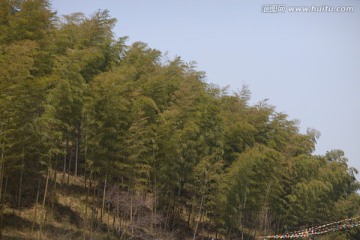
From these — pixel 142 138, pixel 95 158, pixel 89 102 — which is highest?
pixel 89 102

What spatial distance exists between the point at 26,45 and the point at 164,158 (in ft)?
21.1

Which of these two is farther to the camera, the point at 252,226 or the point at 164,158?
the point at 252,226

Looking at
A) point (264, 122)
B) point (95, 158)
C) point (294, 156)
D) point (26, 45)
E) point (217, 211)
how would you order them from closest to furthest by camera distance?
point (26, 45), point (95, 158), point (217, 211), point (264, 122), point (294, 156)

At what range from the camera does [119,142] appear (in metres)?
13.0

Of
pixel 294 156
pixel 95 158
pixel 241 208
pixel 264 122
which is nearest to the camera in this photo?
pixel 95 158

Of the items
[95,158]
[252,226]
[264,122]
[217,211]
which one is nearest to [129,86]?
[95,158]

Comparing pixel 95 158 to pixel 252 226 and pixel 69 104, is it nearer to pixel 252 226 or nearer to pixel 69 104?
pixel 69 104

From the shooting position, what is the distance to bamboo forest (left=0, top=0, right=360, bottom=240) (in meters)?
11.3

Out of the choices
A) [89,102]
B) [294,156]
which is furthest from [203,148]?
[294,156]

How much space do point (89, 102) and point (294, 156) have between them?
12.9m

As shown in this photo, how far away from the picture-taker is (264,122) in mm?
19188

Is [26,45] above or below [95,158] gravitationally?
above

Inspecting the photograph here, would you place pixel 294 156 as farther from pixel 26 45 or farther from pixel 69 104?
pixel 26 45

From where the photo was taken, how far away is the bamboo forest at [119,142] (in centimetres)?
1131
